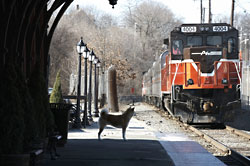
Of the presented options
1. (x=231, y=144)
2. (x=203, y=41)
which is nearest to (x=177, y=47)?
(x=203, y=41)

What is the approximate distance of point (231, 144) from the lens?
47.5 ft

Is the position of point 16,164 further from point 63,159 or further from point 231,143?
point 231,143

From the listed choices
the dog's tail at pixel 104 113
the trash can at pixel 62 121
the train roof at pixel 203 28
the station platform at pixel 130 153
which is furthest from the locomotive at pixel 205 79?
the trash can at pixel 62 121

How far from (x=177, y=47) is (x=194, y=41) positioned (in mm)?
840

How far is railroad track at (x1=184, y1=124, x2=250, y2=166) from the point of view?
35.8 feet

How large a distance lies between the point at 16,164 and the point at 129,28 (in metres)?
76.8

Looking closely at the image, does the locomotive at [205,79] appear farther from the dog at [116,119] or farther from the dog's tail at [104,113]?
the dog's tail at [104,113]

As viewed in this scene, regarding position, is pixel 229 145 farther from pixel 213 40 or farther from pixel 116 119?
pixel 213 40

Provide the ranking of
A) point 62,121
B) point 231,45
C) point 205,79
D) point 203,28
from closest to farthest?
point 62,121
point 205,79
point 231,45
point 203,28

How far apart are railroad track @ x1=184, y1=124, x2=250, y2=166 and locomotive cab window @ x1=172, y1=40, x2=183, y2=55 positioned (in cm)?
308

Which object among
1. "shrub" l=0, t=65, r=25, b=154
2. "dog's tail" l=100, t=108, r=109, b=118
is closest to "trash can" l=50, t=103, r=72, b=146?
"dog's tail" l=100, t=108, r=109, b=118

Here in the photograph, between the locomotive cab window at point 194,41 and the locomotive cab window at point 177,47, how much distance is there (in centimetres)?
39

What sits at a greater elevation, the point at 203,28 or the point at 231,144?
the point at 203,28

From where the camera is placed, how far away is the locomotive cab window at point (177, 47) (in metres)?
19.5
